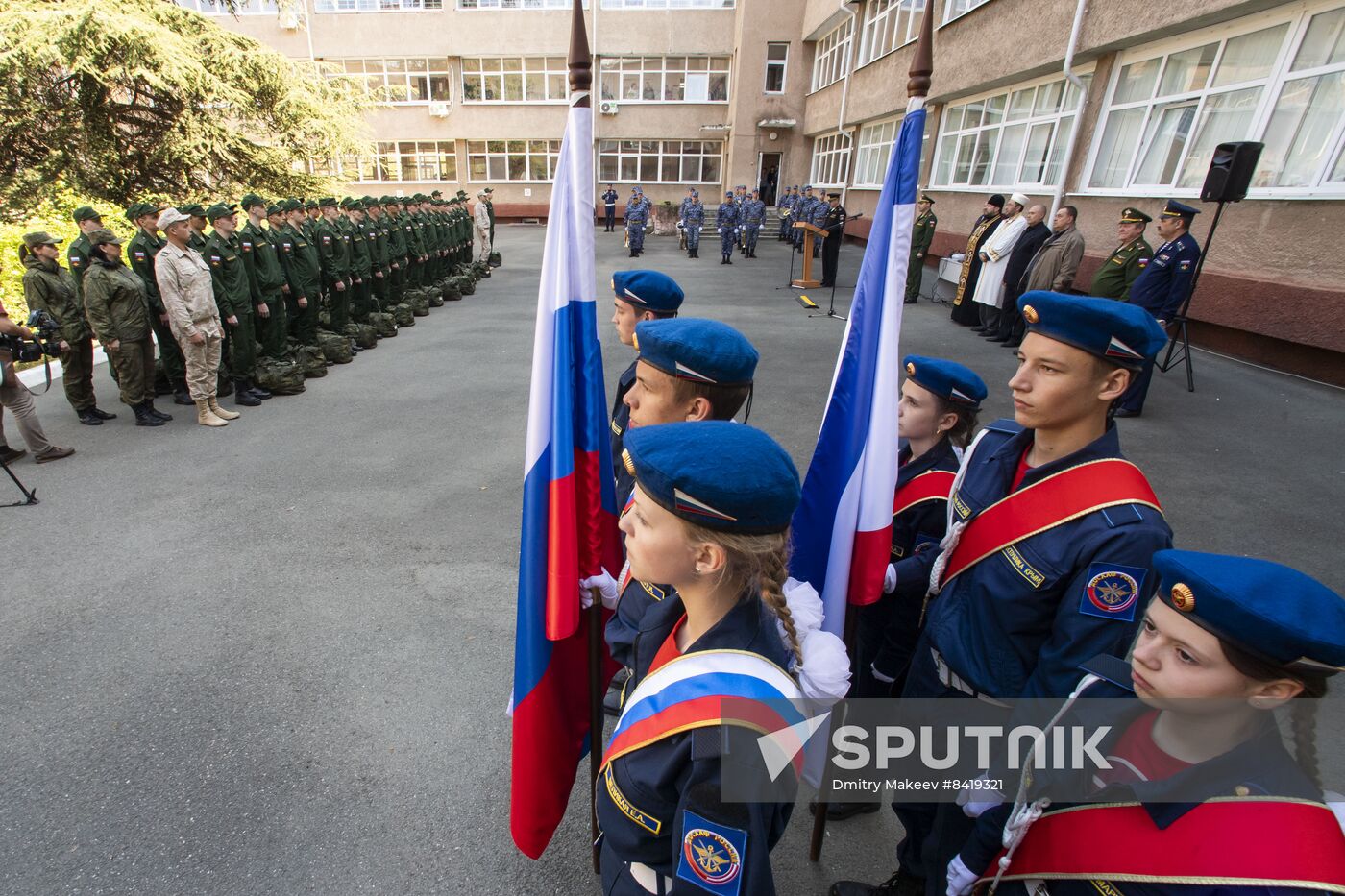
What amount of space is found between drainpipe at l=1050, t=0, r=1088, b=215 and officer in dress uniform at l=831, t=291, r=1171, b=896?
1150 centimetres

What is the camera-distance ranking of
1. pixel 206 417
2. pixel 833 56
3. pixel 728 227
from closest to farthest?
pixel 206 417 → pixel 728 227 → pixel 833 56

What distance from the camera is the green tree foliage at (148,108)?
12.0 metres

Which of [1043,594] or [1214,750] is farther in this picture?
[1043,594]

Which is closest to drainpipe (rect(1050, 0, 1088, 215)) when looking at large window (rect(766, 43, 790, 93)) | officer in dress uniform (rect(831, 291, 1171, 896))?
officer in dress uniform (rect(831, 291, 1171, 896))

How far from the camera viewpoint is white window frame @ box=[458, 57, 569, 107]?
29516 mm

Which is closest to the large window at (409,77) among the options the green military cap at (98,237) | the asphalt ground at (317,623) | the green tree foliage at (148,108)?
the green tree foliage at (148,108)

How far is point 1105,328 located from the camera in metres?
1.72

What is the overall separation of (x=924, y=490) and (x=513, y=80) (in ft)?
110

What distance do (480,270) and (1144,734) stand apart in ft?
54.4

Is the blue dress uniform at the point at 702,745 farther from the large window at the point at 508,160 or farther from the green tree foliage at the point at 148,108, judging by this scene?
the large window at the point at 508,160

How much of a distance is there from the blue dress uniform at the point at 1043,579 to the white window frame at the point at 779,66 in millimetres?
30525

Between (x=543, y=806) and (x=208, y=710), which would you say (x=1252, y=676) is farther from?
(x=208, y=710)

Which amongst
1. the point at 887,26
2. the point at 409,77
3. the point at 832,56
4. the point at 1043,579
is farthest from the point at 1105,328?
the point at 409,77

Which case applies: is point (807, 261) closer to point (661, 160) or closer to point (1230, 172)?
point (1230, 172)
